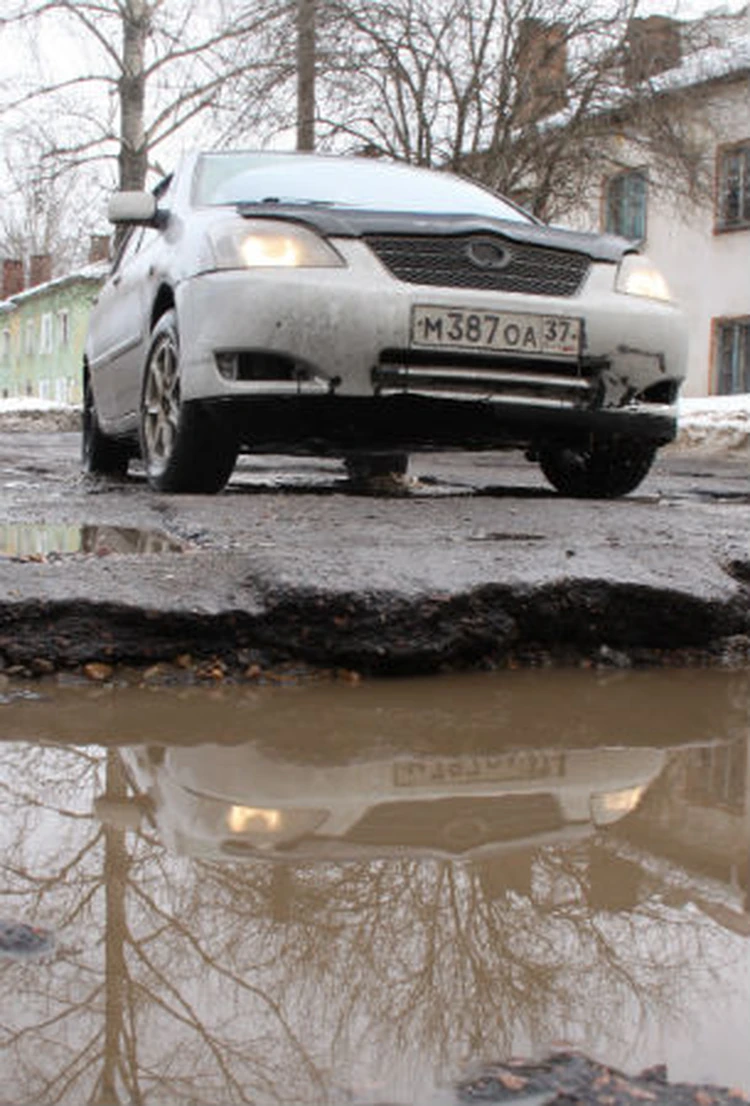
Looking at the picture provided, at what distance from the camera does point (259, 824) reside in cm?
176

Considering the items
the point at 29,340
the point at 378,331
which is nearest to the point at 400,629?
the point at 378,331

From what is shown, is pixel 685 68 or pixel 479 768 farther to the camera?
pixel 685 68

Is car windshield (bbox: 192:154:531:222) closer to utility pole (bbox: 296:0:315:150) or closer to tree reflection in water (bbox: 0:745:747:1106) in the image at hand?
tree reflection in water (bbox: 0:745:747:1106)

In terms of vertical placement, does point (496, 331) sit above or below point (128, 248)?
below

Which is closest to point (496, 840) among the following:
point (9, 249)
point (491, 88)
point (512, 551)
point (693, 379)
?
point (512, 551)

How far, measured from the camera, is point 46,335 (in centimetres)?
5309

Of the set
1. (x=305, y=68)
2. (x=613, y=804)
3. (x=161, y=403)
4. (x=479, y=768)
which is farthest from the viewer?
→ (x=305, y=68)

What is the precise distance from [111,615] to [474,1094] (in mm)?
1606

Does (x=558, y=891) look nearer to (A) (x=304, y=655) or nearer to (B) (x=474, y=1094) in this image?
(B) (x=474, y=1094)

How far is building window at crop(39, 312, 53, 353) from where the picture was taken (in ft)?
172

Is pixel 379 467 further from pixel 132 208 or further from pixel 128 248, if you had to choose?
pixel 132 208

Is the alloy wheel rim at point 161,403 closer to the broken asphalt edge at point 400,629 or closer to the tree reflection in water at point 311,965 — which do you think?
the broken asphalt edge at point 400,629

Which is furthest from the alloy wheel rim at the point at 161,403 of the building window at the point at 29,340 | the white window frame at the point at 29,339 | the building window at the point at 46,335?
the building window at the point at 29,340

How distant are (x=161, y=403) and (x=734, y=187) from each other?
21050 mm
